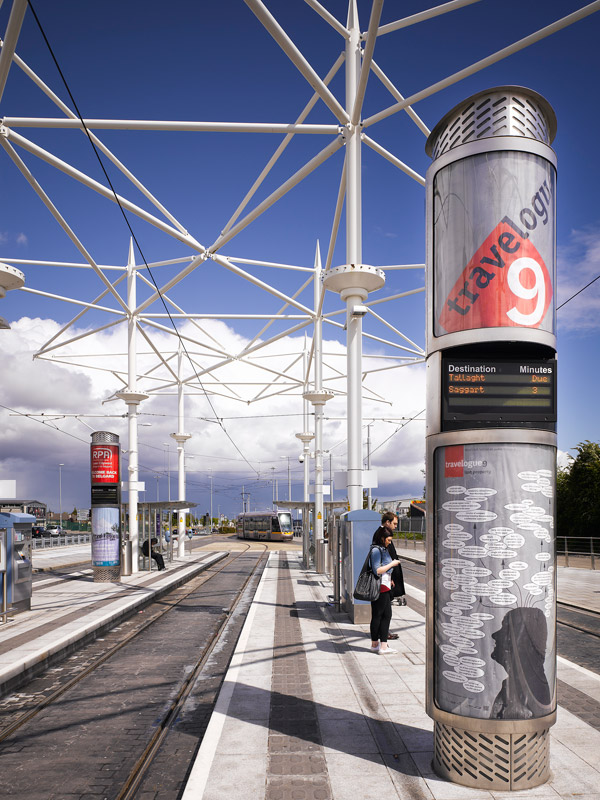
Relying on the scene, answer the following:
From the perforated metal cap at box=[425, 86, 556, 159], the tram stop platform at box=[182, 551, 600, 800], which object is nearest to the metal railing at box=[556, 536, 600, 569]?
the tram stop platform at box=[182, 551, 600, 800]

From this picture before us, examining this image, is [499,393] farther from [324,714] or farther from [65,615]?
[65,615]

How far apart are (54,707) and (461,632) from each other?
523cm

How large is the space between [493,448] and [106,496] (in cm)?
1848

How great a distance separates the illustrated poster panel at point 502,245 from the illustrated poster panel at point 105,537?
17.8m

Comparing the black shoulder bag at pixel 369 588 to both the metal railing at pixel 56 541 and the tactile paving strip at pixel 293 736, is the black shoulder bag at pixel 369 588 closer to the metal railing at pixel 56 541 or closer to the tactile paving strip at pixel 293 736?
the tactile paving strip at pixel 293 736

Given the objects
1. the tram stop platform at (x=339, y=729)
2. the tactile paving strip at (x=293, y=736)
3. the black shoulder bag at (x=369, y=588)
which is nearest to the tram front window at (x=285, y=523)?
the tram stop platform at (x=339, y=729)

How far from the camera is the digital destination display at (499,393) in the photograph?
4.95 metres

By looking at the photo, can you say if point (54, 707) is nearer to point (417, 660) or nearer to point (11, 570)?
point (417, 660)

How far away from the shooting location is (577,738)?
5.86 meters

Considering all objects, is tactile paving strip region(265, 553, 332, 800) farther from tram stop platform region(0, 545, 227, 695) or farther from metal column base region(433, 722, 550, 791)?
tram stop platform region(0, 545, 227, 695)

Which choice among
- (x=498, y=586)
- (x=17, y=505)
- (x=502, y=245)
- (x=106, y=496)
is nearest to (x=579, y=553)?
(x=106, y=496)

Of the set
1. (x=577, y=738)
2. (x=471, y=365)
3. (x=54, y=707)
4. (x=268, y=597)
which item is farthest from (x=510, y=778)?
(x=268, y=597)

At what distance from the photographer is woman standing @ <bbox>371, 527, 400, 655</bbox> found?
9023 mm

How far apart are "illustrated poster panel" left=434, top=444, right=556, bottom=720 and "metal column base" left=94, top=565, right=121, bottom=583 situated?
1734 cm
